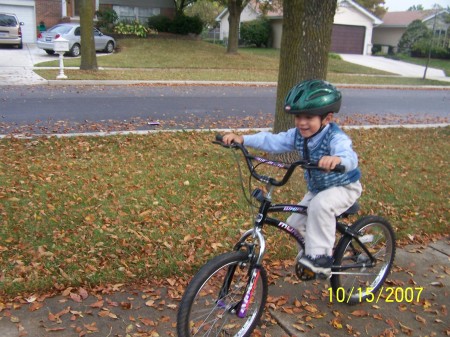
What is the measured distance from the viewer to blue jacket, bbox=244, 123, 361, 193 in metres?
3.20

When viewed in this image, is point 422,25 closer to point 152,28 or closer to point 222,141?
point 152,28

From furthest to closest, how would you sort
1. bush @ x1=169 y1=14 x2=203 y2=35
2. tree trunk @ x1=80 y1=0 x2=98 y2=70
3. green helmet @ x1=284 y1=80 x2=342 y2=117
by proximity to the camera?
1. bush @ x1=169 y1=14 x2=203 y2=35
2. tree trunk @ x1=80 y1=0 x2=98 y2=70
3. green helmet @ x1=284 y1=80 x2=342 y2=117

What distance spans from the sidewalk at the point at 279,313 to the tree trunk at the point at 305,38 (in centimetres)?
311

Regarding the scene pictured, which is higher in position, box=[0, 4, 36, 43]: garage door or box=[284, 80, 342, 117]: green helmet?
box=[0, 4, 36, 43]: garage door

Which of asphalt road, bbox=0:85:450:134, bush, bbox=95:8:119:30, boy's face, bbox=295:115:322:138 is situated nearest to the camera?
boy's face, bbox=295:115:322:138

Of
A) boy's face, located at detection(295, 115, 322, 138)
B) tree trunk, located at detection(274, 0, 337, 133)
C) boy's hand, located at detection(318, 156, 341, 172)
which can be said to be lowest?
boy's hand, located at detection(318, 156, 341, 172)

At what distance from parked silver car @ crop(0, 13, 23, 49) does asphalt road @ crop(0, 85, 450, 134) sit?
14.0 metres

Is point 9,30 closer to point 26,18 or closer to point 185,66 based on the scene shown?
point 26,18

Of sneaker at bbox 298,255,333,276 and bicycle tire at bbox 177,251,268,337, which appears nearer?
bicycle tire at bbox 177,251,268,337

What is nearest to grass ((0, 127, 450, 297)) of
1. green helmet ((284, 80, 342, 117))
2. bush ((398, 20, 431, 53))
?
green helmet ((284, 80, 342, 117))

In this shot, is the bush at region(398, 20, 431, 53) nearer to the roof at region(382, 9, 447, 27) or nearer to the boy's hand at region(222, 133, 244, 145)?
the roof at region(382, 9, 447, 27)

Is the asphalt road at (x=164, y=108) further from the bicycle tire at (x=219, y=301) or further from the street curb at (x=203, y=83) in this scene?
the bicycle tire at (x=219, y=301)

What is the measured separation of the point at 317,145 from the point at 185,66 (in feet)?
64.9

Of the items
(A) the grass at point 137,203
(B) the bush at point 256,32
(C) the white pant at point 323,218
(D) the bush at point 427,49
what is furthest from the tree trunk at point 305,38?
(D) the bush at point 427,49
